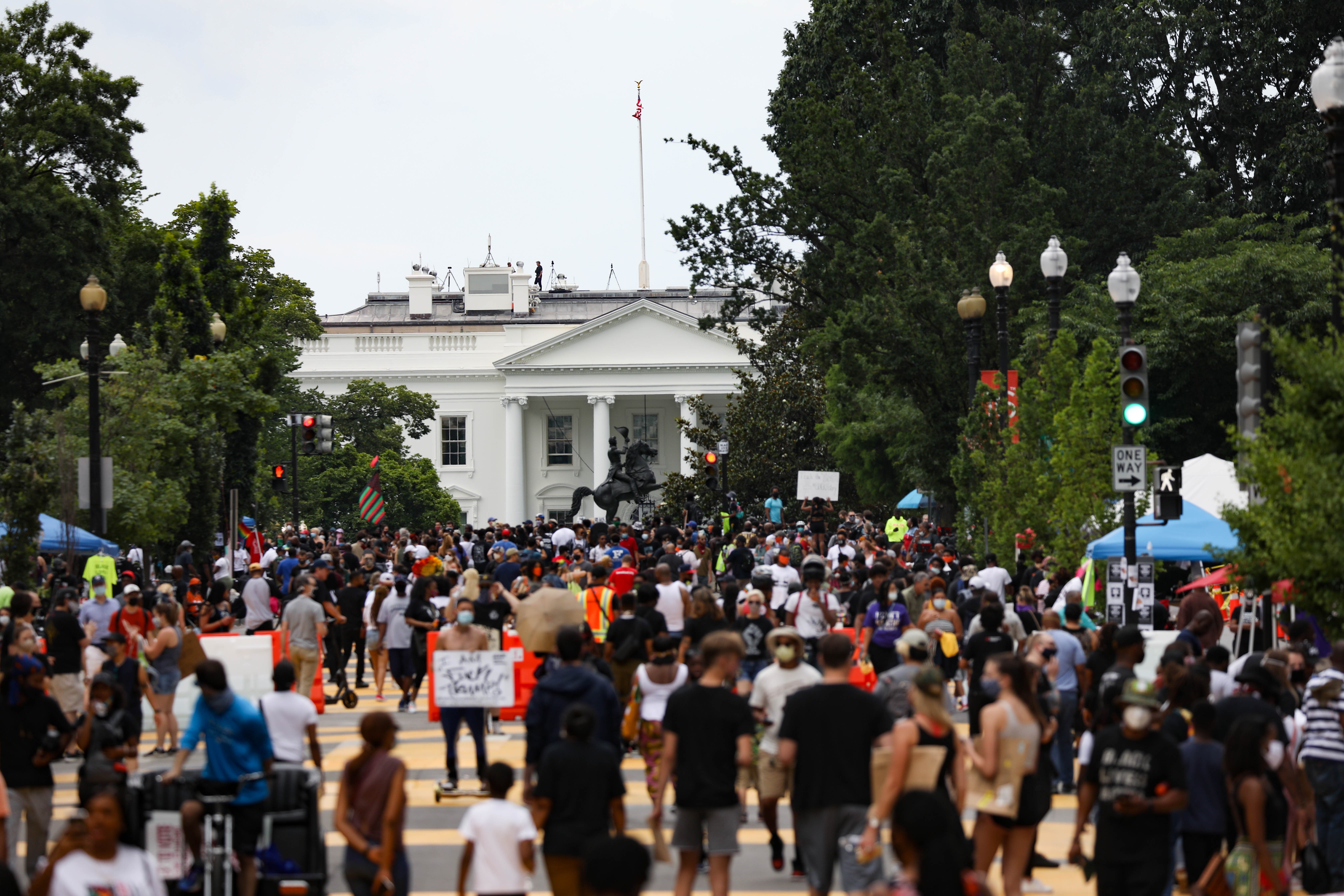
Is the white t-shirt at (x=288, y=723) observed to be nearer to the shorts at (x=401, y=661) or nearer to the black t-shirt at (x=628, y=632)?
the black t-shirt at (x=628, y=632)

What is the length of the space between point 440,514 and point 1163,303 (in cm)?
4074

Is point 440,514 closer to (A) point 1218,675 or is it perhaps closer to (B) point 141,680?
(B) point 141,680

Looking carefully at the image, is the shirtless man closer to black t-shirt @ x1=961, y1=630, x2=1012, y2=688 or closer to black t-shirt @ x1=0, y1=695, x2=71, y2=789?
black t-shirt @ x1=0, y1=695, x2=71, y2=789

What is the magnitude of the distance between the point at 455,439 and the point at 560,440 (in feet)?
17.8

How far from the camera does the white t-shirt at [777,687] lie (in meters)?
9.92

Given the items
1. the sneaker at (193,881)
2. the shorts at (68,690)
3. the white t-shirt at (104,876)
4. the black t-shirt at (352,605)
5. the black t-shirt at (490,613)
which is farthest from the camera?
the black t-shirt at (352,605)

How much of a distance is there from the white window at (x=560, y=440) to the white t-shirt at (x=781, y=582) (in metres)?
63.3

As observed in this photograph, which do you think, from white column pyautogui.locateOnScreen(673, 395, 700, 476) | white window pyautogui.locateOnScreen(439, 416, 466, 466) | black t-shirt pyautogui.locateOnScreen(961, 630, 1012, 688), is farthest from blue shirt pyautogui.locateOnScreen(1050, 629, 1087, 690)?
white window pyautogui.locateOnScreen(439, 416, 466, 466)

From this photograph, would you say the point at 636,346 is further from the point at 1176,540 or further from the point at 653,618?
the point at 653,618

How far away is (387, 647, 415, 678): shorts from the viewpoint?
18672mm

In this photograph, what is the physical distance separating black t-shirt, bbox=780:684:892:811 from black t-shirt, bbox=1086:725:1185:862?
1161mm

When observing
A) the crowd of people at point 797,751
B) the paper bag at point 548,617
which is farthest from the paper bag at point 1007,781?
the paper bag at point 548,617

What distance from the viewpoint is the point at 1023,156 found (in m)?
33.7

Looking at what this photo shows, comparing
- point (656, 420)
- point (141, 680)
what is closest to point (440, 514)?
point (656, 420)
